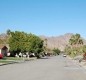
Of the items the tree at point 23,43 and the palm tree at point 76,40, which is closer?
the tree at point 23,43

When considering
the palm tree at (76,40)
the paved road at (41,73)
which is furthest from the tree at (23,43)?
the paved road at (41,73)

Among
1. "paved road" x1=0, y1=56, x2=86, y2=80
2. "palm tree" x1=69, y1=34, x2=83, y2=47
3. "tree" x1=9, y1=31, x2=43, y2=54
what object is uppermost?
"palm tree" x1=69, y1=34, x2=83, y2=47

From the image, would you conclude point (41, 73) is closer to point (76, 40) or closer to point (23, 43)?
point (23, 43)

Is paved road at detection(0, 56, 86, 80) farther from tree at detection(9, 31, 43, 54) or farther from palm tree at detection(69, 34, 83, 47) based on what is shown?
palm tree at detection(69, 34, 83, 47)

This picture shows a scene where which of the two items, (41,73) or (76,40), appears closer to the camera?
(41,73)

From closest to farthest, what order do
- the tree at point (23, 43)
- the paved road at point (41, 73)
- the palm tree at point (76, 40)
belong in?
the paved road at point (41, 73), the tree at point (23, 43), the palm tree at point (76, 40)

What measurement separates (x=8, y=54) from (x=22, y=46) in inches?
547

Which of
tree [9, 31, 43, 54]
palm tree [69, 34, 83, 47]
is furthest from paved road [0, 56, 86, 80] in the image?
palm tree [69, 34, 83, 47]

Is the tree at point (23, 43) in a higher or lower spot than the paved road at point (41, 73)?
higher

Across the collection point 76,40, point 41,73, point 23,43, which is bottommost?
point 41,73

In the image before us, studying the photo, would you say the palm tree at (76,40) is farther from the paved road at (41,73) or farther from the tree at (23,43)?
the paved road at (41,73)

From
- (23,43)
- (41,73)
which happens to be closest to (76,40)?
(23,43)

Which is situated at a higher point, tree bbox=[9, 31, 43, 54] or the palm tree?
the palm tree

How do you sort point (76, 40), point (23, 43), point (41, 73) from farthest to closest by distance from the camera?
point (76, 40) → point (23, 43) → point (41, 73)
